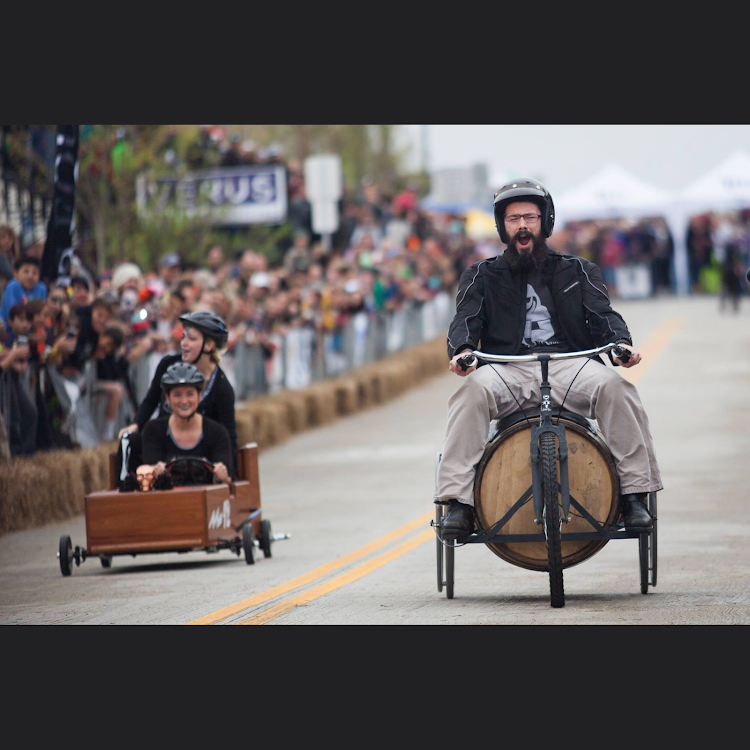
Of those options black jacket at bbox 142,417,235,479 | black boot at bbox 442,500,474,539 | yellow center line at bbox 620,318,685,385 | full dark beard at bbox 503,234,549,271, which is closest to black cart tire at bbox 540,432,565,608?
black boot at bbox 442,500,474,539

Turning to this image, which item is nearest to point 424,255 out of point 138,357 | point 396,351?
point 396,351

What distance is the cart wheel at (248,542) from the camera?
1138cm

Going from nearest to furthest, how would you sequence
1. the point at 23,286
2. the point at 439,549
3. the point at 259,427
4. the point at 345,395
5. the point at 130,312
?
the point at 439,549 < the point at 23,286 < the point at 130,312 < the point at 259,427 < the point at 345,395

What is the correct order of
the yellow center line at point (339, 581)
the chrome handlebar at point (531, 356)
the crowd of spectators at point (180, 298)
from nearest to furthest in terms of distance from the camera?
the chrome handlebar at point (531, 356) → the yellow center line at point (339, 581) → the crowd of spectators at point (180, 298)

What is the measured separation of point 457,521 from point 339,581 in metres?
2.08

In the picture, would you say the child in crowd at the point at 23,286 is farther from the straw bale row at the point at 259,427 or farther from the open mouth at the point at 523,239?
the open mouth at the point at 523,239

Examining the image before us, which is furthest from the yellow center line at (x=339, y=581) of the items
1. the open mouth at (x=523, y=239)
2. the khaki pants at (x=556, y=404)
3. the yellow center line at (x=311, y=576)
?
the open mouth at (x=523, y=239)

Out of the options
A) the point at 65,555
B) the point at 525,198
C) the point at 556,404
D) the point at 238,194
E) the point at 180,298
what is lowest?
the point at 65,555

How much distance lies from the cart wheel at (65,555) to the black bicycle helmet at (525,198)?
4204 mm

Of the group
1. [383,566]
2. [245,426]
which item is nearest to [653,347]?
[245,426]

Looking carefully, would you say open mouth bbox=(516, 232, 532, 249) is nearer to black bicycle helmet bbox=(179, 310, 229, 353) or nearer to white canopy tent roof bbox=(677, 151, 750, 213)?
black bicycle helmet bbox=(179, 310, 229, 353)

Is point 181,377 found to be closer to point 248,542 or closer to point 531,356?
point 248,542

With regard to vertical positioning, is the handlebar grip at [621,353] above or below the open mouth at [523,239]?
below

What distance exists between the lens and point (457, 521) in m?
8.20
